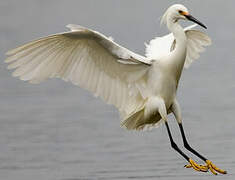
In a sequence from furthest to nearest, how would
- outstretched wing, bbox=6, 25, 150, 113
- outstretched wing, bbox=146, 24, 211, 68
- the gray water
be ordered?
1. the gray water
2. outstretched wing, bbox=146, 24, 211, 68
3. outstretched wing, bbox=6, 25, 150, 113

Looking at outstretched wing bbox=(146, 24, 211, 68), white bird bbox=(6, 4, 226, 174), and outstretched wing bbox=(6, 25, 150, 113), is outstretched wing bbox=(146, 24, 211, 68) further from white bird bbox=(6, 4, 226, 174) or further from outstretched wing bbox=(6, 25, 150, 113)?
outstretched wing bbox=(6, 25, 150, 113)

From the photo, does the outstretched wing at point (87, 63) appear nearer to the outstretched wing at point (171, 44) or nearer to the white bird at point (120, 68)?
the white bird at point (120, 68)

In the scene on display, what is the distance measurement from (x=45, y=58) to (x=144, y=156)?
237 cm

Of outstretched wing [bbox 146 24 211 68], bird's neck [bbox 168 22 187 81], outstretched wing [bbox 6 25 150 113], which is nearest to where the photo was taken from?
outstretched wing [bbox 6 25 150 113]

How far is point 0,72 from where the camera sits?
19344 mm

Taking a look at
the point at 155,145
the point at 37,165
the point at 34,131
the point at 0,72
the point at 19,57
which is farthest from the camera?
the point at 0,72

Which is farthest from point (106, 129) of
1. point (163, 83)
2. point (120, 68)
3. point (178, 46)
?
point (178, 46)

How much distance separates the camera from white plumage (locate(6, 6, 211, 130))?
1023 cm

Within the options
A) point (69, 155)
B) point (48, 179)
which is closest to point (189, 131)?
point (69, 155)

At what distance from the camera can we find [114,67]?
10648 mm

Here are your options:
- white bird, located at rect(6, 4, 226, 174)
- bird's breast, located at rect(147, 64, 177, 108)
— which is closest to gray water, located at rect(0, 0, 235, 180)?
white bird, located at rect(6, 4, 226, 174)

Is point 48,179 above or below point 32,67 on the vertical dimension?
below

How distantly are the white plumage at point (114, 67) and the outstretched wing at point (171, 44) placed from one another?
0.01 meters

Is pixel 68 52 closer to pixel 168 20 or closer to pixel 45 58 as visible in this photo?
pixel 45 58
